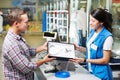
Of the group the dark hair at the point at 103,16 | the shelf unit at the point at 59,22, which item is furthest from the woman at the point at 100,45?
the shelf unit at the point at 59,22

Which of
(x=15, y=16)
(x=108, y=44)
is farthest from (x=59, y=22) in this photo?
(x=15, y=16)

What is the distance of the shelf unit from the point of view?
3873 mm

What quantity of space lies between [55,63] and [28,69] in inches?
20.9

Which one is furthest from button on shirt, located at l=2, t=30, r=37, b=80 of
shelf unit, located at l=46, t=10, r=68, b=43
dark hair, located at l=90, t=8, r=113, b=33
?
shelf unit, located at l=46, t=10, r=68, b=43

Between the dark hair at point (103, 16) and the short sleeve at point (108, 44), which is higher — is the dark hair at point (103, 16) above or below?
above

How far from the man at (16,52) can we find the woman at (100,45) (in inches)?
22.1

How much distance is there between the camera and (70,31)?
393 cm

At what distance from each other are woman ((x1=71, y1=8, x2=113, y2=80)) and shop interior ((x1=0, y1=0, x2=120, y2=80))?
0.60m

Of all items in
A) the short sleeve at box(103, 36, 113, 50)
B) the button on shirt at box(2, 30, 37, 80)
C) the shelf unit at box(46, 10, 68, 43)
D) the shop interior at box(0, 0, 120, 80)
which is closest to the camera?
the button on shirt at box(2, 30, 37, 80)

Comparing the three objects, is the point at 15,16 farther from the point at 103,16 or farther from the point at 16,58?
the point at 103,16

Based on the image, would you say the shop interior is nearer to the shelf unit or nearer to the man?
the shelf unit

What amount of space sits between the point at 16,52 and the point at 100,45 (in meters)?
0.92

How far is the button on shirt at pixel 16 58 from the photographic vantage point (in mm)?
2117

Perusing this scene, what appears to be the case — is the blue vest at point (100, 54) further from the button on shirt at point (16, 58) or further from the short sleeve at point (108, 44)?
the button on shirt at point (16, 58)
